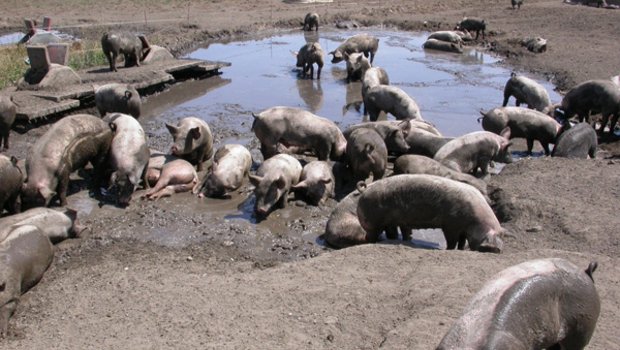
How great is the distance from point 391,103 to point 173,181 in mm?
5322

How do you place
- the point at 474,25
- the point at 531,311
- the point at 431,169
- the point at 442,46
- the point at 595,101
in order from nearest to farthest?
the point at 531,311 < the point at 431,169 < the point at 595,101 < the point at 442,46 < the point at 474,25

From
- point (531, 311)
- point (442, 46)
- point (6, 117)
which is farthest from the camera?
point (442, 46)

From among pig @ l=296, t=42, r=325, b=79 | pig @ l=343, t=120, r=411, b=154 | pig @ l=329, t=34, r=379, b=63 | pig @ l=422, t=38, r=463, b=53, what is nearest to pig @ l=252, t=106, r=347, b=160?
pig @ l=343, t=120, r=411, b=154

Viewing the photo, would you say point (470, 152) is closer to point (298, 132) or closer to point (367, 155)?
point (367, 155)

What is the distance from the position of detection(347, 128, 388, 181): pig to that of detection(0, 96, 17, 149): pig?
5854mm

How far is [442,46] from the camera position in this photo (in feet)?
74.3

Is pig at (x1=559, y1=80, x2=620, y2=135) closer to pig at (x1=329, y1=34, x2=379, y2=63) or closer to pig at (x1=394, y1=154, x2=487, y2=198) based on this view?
pig at (x1=394, y1=154, x2=487, y2=198)

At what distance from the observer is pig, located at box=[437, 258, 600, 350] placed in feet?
12.2

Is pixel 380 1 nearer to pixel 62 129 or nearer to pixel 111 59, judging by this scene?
pixel 111 59

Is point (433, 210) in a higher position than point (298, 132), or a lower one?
lower

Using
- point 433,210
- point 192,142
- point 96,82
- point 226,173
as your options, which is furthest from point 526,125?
point 96,82

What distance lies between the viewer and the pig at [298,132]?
1000 centimetres

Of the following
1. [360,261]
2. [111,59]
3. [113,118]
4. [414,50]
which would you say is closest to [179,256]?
[360,261]

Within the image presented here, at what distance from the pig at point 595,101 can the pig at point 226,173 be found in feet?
23.3
